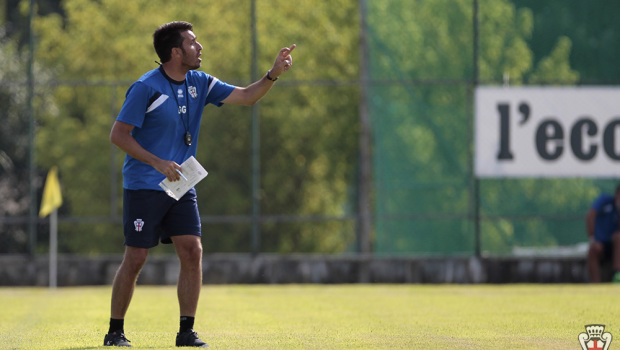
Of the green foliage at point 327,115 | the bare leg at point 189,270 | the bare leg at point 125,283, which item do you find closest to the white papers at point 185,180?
the bare leg at point 189,270

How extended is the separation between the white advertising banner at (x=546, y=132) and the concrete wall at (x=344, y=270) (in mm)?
1263

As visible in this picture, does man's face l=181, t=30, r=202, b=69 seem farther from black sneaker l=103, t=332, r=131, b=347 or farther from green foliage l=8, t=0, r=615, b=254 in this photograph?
green foliage l=8, t=0, r=615, b=254

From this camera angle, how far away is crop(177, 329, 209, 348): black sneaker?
26.1ft

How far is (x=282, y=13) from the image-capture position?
100ft

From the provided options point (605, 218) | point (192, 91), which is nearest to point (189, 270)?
point (192, 91)

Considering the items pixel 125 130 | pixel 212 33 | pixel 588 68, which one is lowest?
pixel 125 130

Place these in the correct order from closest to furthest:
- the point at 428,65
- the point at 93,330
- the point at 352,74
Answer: the point at 93,330 → the point at 428,65 → the point at 352,74

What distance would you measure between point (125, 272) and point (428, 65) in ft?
38.4

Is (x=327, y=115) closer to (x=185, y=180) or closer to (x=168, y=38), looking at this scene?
(x=168, y=38)

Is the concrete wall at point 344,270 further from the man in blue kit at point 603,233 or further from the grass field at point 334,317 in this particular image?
the grass field at point 334,317

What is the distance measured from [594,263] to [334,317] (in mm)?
6315

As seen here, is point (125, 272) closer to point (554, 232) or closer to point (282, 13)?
point (554, 232)

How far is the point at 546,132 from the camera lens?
55.6ft

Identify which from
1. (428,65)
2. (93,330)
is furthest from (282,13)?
(93,330)
